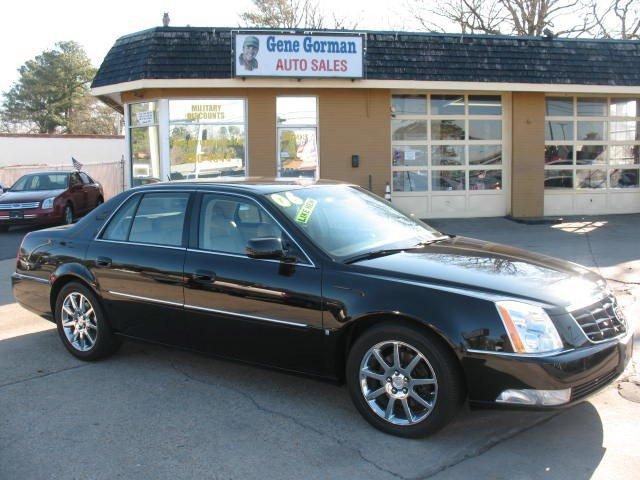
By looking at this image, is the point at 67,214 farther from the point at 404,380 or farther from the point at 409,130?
the point at 404,380

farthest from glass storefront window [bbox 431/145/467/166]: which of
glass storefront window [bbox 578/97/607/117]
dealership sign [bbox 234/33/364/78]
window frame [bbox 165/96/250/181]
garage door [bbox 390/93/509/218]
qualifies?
window frame [bbox 165/96/250/181]

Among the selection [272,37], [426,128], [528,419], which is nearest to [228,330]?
[528,419]

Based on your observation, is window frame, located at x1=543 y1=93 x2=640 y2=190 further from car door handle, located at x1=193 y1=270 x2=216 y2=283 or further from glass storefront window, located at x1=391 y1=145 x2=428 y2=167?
car door handle, located at x1=193 y1=270 x2=216 y2=283

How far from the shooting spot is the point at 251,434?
13.0ft

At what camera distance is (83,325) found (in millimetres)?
5414

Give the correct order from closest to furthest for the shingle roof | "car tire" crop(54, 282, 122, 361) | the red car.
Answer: "car tire" crop(54, 282, 122, 361)
the shingle roof
the red car

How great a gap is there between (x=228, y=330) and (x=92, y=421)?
41.8 inches

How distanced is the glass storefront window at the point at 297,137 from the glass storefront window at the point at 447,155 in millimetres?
2853

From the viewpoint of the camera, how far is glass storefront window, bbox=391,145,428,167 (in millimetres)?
14719

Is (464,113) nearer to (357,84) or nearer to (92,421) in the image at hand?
(357,84)

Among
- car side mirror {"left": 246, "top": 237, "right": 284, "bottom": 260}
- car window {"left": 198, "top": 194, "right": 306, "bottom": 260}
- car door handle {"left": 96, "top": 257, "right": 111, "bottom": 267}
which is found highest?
car window {"left": 198, "top": 194, "right": 306, "bottom": 260}

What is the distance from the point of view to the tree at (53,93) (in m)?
51.9

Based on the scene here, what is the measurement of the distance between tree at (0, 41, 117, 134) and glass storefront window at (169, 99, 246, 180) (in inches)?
1705

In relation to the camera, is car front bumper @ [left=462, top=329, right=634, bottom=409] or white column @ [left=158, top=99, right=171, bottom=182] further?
white column @ [left=158, top=99, right=171, bottom=182]
